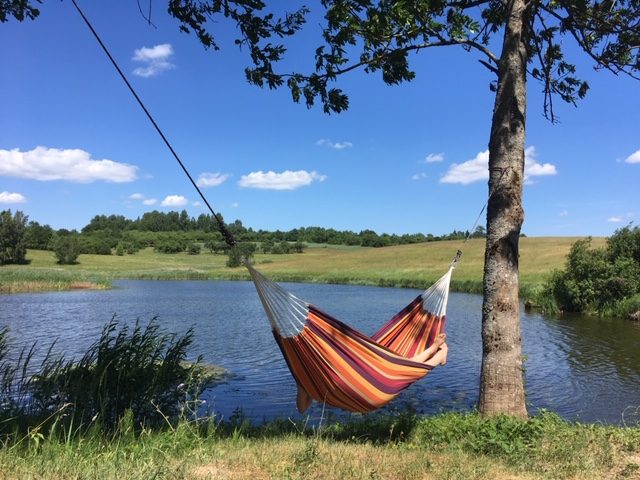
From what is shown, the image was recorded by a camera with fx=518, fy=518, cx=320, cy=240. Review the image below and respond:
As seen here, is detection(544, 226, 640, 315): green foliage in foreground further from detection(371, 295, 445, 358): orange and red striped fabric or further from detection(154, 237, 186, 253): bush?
detection(154, 237, 186, 253): bush

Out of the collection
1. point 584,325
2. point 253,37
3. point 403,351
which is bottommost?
point 584,325

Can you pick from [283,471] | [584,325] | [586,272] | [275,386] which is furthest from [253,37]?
[586,272]

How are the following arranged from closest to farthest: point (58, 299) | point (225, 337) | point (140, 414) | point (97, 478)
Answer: point (97, 478), point (140, 414), point (225, 337), point (58, 299)

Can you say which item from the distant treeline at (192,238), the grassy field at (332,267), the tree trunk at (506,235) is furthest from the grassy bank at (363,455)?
the distant treeline at (192,238)

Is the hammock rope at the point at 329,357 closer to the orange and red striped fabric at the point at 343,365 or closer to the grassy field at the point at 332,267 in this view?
the orange and red striped fabric at the point at 343,365

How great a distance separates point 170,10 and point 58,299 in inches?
1197

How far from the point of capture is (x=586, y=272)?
25234 mm

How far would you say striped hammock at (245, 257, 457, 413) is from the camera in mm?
4328

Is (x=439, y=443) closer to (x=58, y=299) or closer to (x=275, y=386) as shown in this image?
(x=275, y=386)

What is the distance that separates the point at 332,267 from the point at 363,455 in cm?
6076

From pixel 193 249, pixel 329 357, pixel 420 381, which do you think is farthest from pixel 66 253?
pixel 329 357

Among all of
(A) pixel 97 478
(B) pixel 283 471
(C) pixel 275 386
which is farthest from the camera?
(C) pixel 275 386

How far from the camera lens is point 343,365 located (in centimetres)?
438

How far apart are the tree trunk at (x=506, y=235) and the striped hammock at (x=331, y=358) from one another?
0.92m
